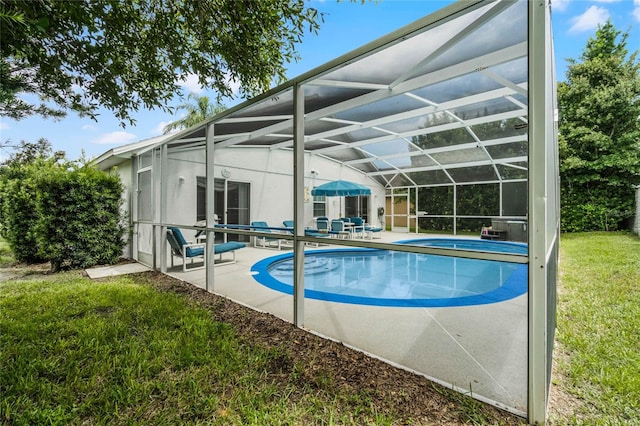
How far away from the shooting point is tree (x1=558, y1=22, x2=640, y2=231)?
1432 centimetres

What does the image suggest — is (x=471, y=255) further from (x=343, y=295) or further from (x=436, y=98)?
(x=436, y=98)

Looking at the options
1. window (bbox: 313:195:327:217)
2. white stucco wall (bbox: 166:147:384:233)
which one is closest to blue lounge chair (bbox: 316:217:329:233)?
white stucco wall (bbox: 166:147:384:233)

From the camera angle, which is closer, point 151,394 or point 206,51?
point 151,394

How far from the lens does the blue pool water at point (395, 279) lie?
5.07 metres

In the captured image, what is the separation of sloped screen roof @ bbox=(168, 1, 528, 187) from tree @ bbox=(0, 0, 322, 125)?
0.53 meters

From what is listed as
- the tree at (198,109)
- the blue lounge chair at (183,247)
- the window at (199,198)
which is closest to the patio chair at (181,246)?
the blue lounge chair at (183,247)

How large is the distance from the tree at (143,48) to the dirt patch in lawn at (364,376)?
297 cm

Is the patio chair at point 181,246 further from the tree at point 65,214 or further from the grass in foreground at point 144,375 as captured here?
the grass in foreground at point 144,375

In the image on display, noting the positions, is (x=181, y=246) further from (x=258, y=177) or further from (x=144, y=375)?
(x=258, y=177)

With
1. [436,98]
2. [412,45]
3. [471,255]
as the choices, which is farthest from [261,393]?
[436,98]

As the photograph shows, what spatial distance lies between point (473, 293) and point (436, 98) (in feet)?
15.3

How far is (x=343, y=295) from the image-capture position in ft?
17.1

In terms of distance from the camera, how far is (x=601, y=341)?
3.19 metres

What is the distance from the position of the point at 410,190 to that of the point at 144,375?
16.2 metres
